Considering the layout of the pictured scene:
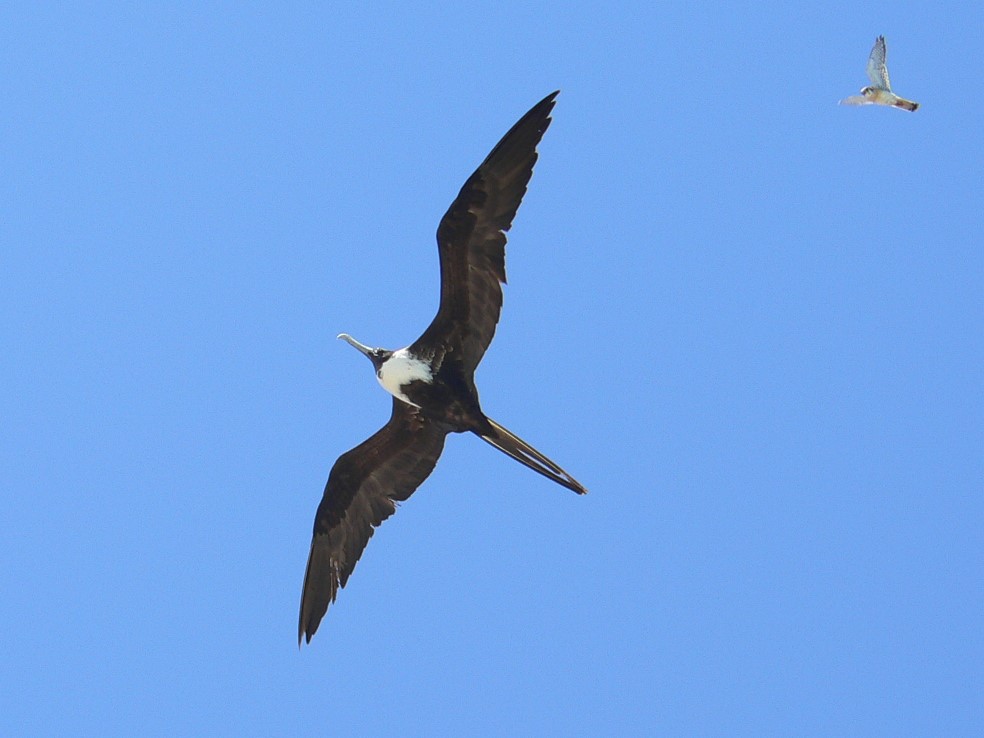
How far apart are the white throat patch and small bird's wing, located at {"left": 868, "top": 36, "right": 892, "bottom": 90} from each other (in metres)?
4.06

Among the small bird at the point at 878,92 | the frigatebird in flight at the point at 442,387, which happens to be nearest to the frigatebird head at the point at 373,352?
the frigatebird in flight at the point at 442,387

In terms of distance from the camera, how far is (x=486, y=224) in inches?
452

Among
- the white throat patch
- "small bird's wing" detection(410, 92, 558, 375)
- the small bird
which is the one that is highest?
the small bird

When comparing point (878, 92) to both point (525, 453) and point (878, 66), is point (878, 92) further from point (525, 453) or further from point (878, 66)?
point (525, 453)

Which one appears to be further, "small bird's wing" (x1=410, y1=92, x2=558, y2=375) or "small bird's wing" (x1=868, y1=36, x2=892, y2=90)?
"small bird's wing" (x1=868, y1=36, x2=892, y2=90)

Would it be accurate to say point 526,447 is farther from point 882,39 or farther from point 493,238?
point 882,39

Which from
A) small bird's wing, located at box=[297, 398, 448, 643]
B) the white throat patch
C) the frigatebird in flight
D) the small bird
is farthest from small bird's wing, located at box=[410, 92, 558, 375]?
the small bird

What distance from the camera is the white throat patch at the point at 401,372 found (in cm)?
1200

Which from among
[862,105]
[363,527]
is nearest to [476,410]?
[363,527]

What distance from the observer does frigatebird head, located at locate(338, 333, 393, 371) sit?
12.3 meters

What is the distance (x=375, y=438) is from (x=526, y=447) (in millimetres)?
1589

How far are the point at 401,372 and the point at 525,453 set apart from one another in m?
1.22

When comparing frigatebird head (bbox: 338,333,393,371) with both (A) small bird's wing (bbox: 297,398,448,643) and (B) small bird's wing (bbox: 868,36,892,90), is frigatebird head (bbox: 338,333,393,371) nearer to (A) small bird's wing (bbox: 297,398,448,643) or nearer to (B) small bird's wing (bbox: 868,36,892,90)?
(A) small bird's wing (bbox: 297,398,448,643)

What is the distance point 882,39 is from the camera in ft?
42.1
